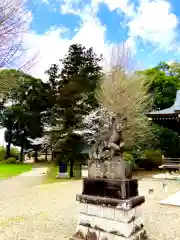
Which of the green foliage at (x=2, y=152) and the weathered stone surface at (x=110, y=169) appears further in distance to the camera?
the green foliage at (x=2, y=152)

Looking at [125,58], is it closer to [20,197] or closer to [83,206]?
[83,206]

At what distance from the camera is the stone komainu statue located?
344cm

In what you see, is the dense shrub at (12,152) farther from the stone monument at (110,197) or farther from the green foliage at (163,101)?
the stone monument at (110,197)

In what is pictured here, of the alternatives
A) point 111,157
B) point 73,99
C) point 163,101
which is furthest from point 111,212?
point 163,101

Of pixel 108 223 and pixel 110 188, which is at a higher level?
pixel 110 188

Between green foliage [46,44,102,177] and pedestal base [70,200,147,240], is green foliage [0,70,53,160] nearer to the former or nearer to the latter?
green foliage [46,44,102,177]

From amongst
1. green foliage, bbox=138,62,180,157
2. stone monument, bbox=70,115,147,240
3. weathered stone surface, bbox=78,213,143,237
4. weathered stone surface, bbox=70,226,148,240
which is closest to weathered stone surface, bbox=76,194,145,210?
stone monument, bbox=70,115,147,240

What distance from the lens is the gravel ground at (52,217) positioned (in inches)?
162

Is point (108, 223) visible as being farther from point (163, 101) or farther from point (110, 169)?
point (163, 101)

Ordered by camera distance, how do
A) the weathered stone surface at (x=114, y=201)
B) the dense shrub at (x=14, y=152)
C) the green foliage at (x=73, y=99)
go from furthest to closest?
the dense shrub at (x=14, y=152)
the green foliage at (x=73, y=99)
the weathered stone surface at (x=114, y=201)

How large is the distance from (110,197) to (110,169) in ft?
1.30

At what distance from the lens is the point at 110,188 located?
3432 mm

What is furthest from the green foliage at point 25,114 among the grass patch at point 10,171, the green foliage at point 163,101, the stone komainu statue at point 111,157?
the stone komainu statue at point 111,157

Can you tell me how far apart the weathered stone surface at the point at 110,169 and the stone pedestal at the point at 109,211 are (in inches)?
3.1
